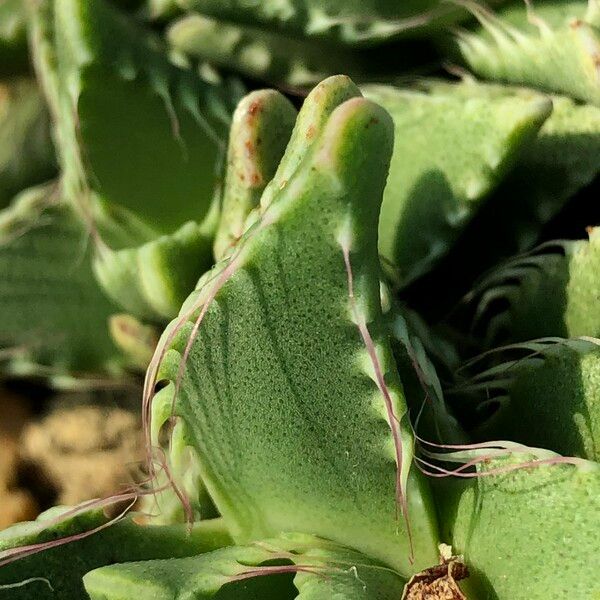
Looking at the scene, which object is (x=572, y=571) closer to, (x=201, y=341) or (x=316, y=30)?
(x=201, y=341)

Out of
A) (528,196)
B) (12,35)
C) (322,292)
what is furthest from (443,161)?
(12,35)

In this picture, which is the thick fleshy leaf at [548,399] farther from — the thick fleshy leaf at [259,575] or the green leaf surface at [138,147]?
the green leaf surface at [138,147]

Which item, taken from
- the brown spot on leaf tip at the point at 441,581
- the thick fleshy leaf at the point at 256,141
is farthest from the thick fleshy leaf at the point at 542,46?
the brown spot on leaf tip at the point at 441,581

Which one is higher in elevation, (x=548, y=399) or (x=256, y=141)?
(x=256, y=141)

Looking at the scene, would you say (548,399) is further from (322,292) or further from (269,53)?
(269,53)

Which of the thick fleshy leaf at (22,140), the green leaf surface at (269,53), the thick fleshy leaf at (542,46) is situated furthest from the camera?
the thick fleshy leaf at (22,140)

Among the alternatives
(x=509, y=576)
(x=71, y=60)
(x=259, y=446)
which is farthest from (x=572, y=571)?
(x=71, y=60)
